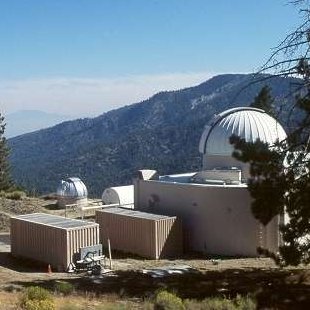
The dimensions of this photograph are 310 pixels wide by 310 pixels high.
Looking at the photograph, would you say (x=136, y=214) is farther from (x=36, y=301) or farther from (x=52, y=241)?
(x=36, y=301)

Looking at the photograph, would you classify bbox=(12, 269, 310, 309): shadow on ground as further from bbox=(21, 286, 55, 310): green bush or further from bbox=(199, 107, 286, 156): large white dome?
bbox=(199, 107, 286, 156): large white dome

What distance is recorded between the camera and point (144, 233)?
928 inches

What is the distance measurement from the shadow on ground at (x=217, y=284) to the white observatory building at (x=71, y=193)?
76.6 ft

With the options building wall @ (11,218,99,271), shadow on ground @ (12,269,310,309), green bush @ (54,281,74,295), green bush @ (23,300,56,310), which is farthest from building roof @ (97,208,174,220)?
green bush @ (23,300,56,310)

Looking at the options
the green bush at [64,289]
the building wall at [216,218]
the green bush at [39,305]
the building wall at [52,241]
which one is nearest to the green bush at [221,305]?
the green bush at [39,305]

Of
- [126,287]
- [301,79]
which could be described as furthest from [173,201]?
[301,79]

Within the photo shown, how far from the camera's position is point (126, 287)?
16.6 meters

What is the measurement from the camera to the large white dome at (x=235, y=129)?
84.3 ft

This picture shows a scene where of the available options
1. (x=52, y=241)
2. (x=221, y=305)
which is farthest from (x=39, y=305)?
(x=52, y=241)

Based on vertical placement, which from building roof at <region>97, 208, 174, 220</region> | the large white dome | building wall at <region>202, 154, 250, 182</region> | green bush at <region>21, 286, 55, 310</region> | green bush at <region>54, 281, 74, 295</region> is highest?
the large white dome

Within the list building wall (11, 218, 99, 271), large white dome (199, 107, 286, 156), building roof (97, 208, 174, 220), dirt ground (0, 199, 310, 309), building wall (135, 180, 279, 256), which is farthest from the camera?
large white dome (199, 107, 286, 156)

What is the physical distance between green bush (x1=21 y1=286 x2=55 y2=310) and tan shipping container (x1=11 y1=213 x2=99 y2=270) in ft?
27.2

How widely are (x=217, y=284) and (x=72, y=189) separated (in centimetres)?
2750

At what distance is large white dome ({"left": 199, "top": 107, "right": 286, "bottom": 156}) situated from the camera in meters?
25.7
